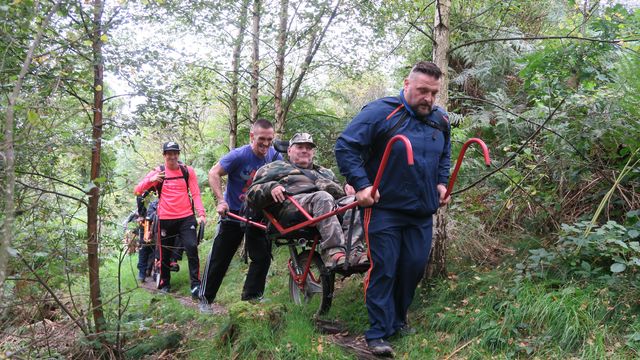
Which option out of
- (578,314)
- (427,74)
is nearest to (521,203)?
(578,314)

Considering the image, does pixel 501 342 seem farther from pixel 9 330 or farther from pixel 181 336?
pixel 9 330

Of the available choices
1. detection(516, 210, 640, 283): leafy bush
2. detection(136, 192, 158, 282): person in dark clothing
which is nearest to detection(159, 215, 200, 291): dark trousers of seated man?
detection(136, 192, 158, 282): person in dark clothing

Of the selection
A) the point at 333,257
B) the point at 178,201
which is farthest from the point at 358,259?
the point at 178,201

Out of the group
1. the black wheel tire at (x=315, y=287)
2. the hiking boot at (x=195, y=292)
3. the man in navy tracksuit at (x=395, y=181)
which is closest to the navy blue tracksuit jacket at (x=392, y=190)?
the man in navy tracksuit at (x=395, y=181)

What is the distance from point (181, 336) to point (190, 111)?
92.2 inches

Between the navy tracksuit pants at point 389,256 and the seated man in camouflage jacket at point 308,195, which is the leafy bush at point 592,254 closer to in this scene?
the navy tracksuit pants at point 389,256

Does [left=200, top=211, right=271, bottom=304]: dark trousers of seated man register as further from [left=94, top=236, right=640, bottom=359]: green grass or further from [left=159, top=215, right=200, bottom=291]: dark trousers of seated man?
[left=159, top=215, right=200, bottom=291]: dark trousers of seated man

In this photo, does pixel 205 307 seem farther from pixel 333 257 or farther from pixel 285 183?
pixel 333 257

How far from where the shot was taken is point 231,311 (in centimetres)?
486

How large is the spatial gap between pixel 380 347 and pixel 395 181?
51.1 inches

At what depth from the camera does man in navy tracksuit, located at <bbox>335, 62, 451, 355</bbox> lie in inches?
156

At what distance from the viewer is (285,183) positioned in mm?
5270

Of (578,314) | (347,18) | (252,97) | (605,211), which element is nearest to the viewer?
(578,314)

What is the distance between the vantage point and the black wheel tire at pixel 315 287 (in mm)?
4973
